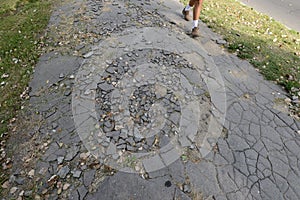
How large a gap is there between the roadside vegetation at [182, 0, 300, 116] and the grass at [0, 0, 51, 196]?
3729 millimetres

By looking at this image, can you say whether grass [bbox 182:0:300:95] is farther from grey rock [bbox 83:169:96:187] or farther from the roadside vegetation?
grey rock [bbox 83:169:96:187]

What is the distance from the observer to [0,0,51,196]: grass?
4.00 metres

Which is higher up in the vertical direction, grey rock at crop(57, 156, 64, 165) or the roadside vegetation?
the roadside vegetation

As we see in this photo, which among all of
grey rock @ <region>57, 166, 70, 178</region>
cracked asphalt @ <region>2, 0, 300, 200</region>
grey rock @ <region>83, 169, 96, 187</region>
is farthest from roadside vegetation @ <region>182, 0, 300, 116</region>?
grey rock @ <region>57, 166, 70, 178</region>

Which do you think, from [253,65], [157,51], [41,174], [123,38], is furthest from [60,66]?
[253,65]

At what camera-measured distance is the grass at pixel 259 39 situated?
166 inches

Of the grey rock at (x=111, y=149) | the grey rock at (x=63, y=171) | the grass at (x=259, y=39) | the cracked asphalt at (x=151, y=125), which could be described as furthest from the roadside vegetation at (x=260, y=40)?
the grey rock at (x=63, y=171)

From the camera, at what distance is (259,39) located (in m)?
5.03

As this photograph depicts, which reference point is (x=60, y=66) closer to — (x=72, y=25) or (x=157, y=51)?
(x=72, y=25)

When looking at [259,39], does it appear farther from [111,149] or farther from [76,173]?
[76,173]

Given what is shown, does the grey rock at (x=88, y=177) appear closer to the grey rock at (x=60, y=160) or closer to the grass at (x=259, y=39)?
the grey rock at (x=60, y=160)

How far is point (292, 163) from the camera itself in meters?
2.95

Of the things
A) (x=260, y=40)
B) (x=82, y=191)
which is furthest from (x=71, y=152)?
(x=260, y=40)

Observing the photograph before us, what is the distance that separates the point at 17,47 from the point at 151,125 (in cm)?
381
